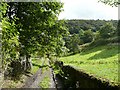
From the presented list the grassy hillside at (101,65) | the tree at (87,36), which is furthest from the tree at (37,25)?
the tree at (87,36)

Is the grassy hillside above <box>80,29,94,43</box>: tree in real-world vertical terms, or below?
below

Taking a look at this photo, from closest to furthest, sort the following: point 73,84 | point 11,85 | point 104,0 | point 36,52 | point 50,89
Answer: point 104,0 → point 73,84 → point 11,85 → point 50,89 → point 36,52

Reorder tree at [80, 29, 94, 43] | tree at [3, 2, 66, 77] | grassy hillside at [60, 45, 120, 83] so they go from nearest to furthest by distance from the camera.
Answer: grassy hillside at [60, 45, 120, 83]
tree at [3, 2, 66, 77]
tree at [80, 29, 94, 43]

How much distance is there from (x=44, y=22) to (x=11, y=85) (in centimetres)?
960

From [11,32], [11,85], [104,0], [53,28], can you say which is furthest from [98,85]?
[53,28]

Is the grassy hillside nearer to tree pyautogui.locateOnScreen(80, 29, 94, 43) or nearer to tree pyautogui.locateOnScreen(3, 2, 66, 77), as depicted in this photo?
tree pyautogui.locateOnScreen(3, 2, 66, 77)

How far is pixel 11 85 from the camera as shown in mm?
26531

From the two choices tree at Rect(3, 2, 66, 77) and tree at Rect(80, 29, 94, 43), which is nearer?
tree at Rect(3, 2, 66, 77)

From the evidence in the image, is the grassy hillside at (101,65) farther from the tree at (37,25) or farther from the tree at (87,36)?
the tree at (87,36)

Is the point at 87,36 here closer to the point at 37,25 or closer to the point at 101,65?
the point at 37,25

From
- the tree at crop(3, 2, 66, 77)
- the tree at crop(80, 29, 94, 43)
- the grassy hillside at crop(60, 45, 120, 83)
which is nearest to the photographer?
the grassy hillside at crop(60, 45, 120, 83)

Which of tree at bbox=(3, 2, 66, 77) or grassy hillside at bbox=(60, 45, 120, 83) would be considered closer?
grassy hillside at bbox=(60, 45, 120, 83)

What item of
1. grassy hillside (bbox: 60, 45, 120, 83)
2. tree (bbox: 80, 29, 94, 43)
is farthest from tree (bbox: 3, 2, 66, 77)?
tree (bbox: 80, 29, 94, 43)

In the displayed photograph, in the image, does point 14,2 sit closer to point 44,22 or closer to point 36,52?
point 44,22
